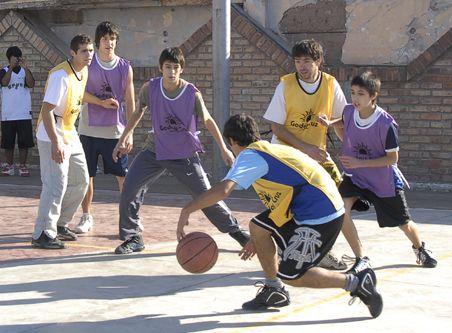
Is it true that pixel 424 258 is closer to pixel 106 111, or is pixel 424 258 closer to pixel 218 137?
pixel 218 137

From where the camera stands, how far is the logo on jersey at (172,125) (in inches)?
330

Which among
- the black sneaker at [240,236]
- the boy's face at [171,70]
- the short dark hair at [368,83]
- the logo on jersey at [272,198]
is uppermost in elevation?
the boy's face at [171,70]

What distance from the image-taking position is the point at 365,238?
9297 mm

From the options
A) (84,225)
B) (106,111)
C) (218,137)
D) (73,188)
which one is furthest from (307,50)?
(84,225)

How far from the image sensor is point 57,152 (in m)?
8.52

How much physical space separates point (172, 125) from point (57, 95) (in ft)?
3.63

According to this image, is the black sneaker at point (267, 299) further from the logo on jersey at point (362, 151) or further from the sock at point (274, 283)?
the logo on jersey at point (362, 151)

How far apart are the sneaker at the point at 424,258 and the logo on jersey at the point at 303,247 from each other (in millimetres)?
1984

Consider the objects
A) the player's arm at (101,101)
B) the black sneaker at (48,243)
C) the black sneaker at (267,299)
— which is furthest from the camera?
the player's arm at (101,101)

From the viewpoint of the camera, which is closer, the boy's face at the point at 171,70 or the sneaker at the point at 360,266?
the sneaker at the point at 360,266

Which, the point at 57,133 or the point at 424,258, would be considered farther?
the point at 57,133

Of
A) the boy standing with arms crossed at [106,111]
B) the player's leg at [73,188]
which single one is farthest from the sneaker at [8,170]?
the player's leg at [73,188]

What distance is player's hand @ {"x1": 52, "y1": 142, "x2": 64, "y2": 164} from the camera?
8508 millimetres

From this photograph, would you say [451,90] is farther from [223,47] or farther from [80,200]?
[80,200]
